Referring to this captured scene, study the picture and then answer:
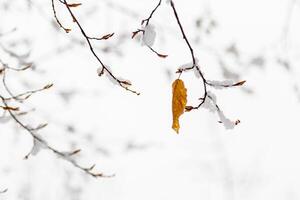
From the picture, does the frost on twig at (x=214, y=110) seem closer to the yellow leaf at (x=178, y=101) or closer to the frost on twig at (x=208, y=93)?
the frost on twig at (x=208, y=93)

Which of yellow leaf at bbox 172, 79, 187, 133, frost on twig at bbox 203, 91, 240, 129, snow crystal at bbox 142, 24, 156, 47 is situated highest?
snow crystal at bbox 142, 24, 156, 47

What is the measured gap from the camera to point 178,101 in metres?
1.40

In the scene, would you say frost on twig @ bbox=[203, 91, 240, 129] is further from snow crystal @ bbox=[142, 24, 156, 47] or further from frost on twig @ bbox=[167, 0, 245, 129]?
snow crystal @ bbox=[142, 24, 156, 47]

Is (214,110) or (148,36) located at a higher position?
(148,36)

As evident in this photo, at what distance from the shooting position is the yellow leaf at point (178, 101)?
1400 mm

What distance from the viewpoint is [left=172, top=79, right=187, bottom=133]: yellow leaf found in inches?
55.1

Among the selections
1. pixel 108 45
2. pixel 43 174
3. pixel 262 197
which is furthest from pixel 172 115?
pixel 262 197

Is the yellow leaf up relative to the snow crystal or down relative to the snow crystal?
down

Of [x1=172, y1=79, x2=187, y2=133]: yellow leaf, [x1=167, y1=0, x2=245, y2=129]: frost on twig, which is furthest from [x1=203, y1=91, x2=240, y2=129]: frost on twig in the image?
[x1=172, y1=79, x2=187, y2=133]: yellow leaf

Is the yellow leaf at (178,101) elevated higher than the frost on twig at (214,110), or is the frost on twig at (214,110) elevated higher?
the yellow leaf at (178,101)

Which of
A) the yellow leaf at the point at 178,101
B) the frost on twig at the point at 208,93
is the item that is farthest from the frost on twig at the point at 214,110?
the yellow leaf at the point at 178,101

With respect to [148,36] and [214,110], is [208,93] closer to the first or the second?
[214,110]

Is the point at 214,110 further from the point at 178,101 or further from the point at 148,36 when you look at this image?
the point at 148,36

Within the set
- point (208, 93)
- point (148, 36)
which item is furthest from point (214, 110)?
point (148, 36)
